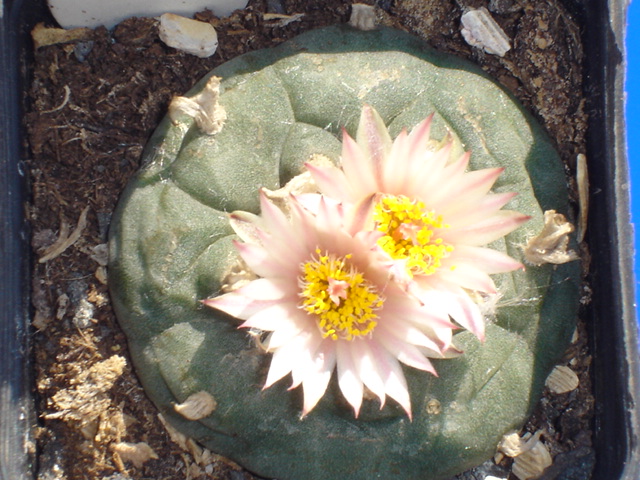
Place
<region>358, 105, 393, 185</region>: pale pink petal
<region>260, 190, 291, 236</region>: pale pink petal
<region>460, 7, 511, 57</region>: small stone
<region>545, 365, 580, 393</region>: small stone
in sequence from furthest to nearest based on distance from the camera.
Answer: <region>460, 7, 511, 57</region>: small stone → <region>545, 365, 580, 393</region>: small stone → <region>358, 105, 393, 185</region>: pale pink petal → <region>260, 190, 291, 236</region>: pale pink petal

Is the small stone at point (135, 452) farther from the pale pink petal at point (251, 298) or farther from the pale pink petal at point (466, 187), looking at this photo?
the pale pink petal at point (466, 187)

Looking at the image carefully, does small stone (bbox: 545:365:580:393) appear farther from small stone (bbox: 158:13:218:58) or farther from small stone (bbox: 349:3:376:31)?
small stone (bbox: 158:13:218:58)

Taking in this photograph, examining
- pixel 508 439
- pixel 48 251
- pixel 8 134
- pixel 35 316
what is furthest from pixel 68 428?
pixel 508 439

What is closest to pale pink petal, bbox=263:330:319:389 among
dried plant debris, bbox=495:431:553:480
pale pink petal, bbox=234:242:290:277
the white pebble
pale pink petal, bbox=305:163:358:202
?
pale pink petal, bbox=234:242:290:277

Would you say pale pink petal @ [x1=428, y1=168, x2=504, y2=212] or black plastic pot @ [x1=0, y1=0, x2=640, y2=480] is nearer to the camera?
pale pink petal @ [x1=428, y1=168, x2=504, y2=212]

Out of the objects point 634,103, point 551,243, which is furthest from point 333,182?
point 634,103

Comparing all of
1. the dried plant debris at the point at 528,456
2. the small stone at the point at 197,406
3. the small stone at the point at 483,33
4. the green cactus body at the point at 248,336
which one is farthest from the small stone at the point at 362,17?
the dried plant debris at the point at 528,456

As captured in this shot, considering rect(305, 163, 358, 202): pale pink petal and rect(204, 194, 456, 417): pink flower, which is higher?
rect(305, 163, 358, 202): pale pink petal
